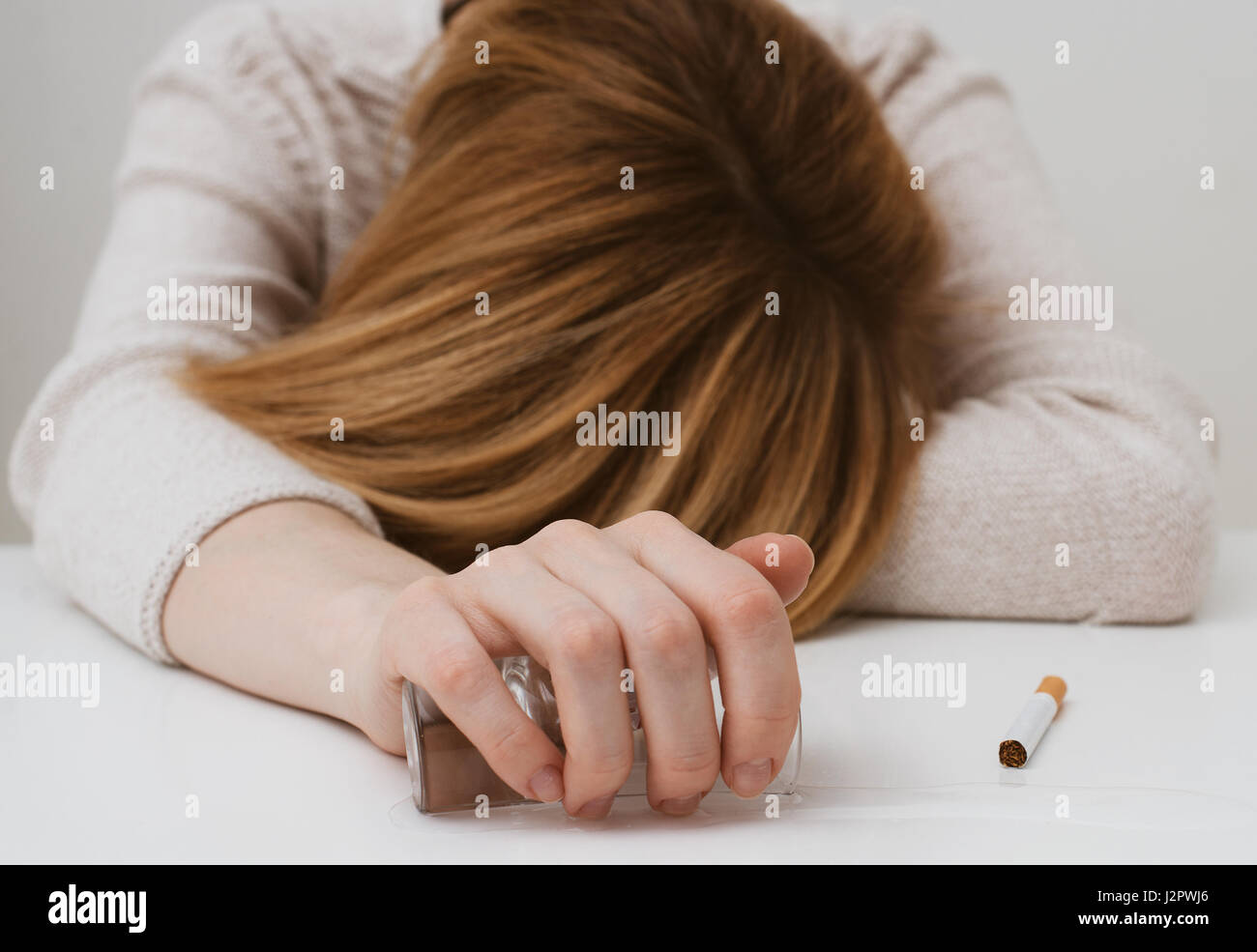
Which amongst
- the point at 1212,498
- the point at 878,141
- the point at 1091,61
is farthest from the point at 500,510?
the point at 1091,61

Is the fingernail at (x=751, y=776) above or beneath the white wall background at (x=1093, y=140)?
beneath

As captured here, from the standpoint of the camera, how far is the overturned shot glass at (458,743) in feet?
1.44

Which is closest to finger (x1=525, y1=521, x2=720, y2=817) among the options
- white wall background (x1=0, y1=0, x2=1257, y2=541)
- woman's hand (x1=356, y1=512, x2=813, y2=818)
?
woman's hand (x1=356, y1=512, x2=813, y2=818)

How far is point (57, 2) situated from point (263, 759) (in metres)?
1.54

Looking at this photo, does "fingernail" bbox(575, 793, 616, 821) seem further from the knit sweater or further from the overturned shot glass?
the knit sweater

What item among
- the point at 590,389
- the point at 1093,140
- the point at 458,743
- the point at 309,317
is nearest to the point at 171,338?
the point at 309,317

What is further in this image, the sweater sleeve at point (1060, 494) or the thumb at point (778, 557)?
the sweater sleeve at point (1060, 494)

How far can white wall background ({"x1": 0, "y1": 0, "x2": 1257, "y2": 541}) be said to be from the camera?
1.61 metres

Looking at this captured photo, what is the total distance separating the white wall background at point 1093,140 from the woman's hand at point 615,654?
144 cm

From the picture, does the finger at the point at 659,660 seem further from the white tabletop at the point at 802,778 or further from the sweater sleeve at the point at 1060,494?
the sweater sleeve at the point at 1060,494

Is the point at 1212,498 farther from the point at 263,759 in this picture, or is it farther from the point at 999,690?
the point at 263,759

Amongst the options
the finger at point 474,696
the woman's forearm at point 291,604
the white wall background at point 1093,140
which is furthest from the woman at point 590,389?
the white wall background at point 1093,140

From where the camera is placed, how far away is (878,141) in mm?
864
